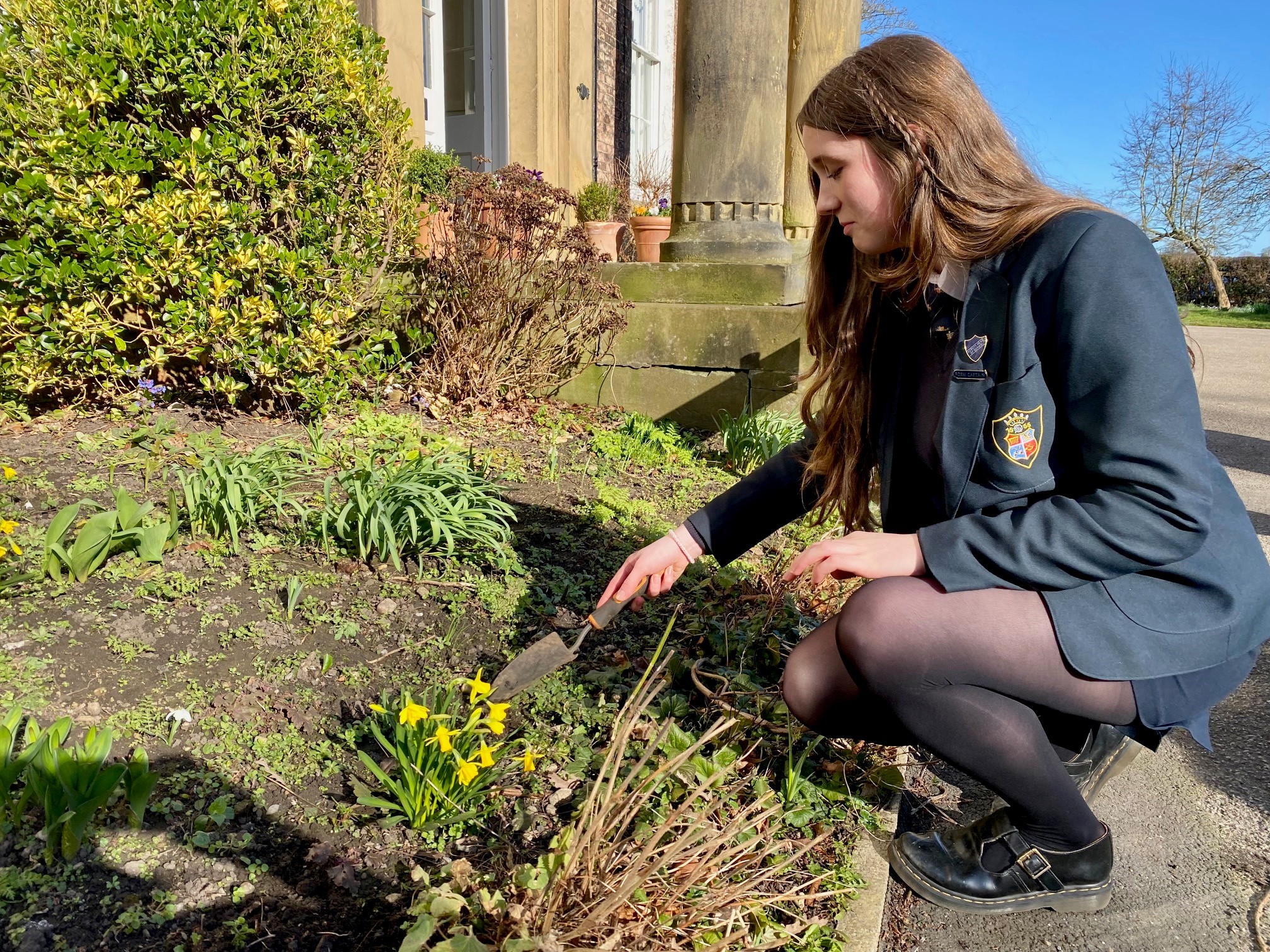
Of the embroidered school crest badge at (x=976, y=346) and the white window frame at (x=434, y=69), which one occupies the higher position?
the white window frame at (x=434, y=69)

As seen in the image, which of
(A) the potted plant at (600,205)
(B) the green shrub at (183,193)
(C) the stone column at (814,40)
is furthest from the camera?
(A) the potted plant at (600,205)

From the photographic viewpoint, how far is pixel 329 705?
2.16m

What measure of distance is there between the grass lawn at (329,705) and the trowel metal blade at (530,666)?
0.17 metres

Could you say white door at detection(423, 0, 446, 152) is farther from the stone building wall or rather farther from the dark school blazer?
the dark school blazer

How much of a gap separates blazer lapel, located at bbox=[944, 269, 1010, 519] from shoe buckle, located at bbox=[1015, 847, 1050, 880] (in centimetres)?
74

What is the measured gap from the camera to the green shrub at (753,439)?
4.37 meters

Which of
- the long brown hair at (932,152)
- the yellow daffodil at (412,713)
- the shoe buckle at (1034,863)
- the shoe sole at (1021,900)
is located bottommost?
the shoe sole at (1021,900)

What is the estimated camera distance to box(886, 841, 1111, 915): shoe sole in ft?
6.03

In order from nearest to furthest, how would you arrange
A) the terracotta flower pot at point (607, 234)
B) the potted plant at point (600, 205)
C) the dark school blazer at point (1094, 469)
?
1. the dark school blazer at point (1094, 469)
2. the terracotta flower pot at point (607, 234)
3. the potted plant at point (600, 205)

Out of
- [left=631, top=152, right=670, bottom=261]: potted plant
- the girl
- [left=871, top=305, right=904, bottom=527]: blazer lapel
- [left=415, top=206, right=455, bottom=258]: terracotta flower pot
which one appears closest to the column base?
[left=631, top=152, right=670, bottom=261]: potted plant

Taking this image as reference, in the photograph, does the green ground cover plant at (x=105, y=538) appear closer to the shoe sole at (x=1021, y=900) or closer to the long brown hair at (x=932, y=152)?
the long brown hair at (x=932, y=152)

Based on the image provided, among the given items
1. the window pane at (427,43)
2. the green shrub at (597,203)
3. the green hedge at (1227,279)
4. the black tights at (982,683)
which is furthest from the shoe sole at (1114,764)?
the green hedge at (1227,279)

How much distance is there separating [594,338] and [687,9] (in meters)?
1.97

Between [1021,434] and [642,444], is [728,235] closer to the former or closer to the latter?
[642,444]
